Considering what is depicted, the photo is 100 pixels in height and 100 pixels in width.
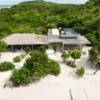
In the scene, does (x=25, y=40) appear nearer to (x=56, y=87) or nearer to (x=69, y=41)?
(x=69, y=41)

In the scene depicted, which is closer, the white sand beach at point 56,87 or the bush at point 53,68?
the white sand beach at point 56,87

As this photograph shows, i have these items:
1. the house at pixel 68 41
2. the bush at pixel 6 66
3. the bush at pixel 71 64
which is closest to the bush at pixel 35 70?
the bush at pixel 6 66

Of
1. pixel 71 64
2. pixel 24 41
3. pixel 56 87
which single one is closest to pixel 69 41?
pixel 71 64

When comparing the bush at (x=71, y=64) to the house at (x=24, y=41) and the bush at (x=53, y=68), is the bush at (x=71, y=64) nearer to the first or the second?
the bush at (x=53, y=68)

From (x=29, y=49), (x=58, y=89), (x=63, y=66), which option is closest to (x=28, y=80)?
(x=58, y=89)

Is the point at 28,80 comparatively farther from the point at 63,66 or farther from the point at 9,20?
the point at 9,20

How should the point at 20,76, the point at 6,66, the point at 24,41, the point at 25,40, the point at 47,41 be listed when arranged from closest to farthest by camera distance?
1. the point at 20,76
2. the point at 6,66
3. the point at 24,41
4. the point at 25,40
5. the point at 47,41
